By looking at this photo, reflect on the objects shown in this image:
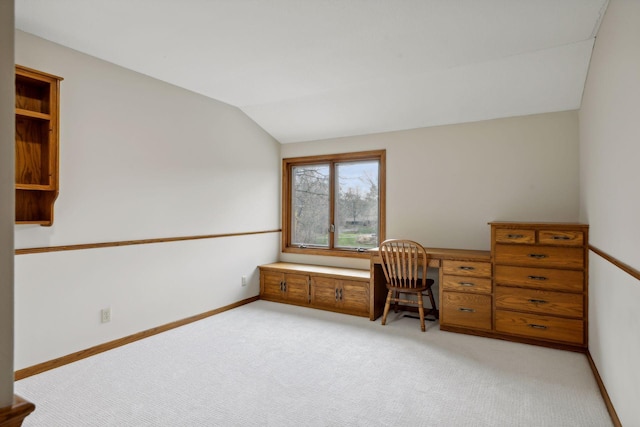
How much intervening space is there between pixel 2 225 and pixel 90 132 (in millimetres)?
2564

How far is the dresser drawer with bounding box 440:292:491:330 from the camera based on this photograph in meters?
3.34

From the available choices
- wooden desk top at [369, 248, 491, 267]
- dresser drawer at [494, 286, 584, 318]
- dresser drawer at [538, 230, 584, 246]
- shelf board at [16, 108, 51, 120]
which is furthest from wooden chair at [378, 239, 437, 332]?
shelf board at [16, 108, 51, 120]

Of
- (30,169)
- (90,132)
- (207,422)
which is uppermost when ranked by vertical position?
(90,132)

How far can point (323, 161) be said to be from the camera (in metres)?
4.93

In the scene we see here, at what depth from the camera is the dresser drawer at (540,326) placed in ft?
9.77

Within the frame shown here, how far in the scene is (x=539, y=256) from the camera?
3102mm

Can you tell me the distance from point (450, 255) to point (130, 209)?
299 cm

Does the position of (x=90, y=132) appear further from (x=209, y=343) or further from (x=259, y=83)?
(x=209, y=343)

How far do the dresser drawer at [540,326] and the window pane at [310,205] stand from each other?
2.37 meters

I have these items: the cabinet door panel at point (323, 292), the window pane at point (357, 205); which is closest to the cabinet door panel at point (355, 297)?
the cabinet door panel at point (323, 292)

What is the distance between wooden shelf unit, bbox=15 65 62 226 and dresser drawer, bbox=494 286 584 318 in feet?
12.1

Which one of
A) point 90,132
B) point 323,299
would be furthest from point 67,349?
point 323,299

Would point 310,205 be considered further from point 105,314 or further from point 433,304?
point 105,314

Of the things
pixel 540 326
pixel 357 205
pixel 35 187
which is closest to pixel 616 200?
pixel 540 326
